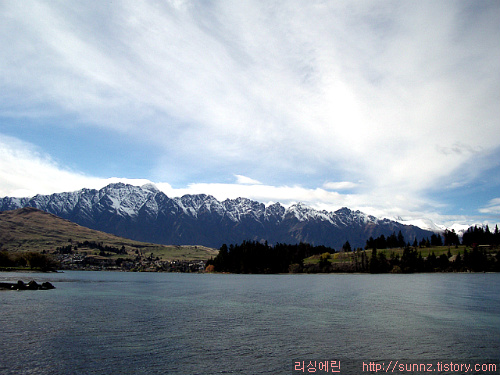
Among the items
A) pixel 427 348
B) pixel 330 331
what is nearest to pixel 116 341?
pixel 330 331

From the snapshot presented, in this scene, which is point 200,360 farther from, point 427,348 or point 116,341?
point 427,348

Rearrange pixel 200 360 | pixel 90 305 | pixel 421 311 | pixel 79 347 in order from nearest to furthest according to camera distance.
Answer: pixel 200 360, pixel 79 347, pixel 421 311, pixel 90 305

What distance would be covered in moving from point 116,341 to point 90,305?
1574 inches

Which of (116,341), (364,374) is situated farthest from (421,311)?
(116,341)

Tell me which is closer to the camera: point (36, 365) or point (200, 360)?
point (36, 365)

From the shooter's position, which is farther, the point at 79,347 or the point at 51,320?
the point at 51,320

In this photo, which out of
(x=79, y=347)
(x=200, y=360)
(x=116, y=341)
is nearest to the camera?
(x=200, y=360)

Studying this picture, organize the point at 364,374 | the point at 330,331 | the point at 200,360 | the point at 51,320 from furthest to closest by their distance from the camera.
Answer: the point at 51,320 < the point at 330,331 < the point at 200,360 < the point at 364,374

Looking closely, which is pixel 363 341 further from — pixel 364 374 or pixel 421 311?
pixel 421 311

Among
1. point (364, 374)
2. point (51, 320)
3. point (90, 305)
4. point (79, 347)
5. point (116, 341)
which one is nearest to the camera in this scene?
point (364, 374)

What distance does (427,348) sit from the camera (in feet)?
139

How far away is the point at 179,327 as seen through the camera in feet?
180

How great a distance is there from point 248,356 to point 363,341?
15.7 meters

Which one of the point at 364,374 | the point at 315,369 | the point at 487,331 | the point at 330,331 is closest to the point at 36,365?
the point at 315,369
